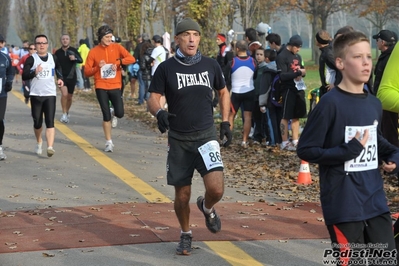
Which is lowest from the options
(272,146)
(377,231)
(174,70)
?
(272,146)

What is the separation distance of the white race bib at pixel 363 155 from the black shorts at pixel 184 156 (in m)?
2.32

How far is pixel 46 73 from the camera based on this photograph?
1388cm

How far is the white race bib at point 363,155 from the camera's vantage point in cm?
510

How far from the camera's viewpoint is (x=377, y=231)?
16.7 ft

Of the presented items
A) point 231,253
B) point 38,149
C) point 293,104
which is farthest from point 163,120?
point 38,149

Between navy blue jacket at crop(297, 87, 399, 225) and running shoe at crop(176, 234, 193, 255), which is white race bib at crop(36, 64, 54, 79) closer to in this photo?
running shoe at crop(176, 234, 193, 255)

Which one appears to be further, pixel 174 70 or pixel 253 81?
pixel 253 81

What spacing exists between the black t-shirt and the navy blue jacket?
225 centimetres

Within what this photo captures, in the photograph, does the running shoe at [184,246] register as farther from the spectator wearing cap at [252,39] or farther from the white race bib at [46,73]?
the spectator wearing cap at [252,39]

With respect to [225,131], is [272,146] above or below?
below

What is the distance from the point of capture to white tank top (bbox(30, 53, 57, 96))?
45.0ft

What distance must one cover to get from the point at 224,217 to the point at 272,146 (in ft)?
19.2

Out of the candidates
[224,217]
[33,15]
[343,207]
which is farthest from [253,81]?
[33,15]

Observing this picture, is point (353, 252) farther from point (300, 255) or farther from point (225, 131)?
point (225, 131)
